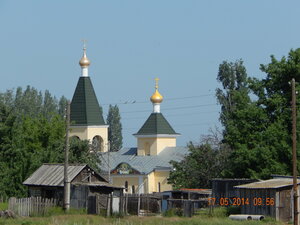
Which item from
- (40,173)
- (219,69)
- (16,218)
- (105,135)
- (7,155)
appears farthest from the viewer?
(105,135)

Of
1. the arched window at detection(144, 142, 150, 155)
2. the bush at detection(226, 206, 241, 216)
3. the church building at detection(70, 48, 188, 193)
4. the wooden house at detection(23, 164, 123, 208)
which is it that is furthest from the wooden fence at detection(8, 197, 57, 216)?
the arched window at detection(144, 142, 150, 155)

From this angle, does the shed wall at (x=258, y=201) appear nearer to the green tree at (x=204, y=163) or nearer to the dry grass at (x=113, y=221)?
the dry grass at (x=113, y=221)

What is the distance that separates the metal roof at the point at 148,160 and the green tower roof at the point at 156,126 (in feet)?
7.86

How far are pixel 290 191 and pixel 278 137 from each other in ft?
28.2

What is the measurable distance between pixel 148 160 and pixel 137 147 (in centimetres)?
657

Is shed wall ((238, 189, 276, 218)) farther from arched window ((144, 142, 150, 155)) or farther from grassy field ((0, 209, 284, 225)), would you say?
arched window ((144, 142, 150, 155))

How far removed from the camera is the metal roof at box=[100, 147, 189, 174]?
82.4m

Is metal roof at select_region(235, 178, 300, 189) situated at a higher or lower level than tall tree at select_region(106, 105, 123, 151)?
lower

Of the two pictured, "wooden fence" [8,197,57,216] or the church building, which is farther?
the church building

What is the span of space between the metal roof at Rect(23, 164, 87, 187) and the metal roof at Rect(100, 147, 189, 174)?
85.6 ft

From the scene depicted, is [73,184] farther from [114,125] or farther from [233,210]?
[114,125]

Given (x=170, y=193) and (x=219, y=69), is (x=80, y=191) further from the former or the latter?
(x=219, y=69)

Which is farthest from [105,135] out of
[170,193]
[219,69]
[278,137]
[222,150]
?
[278,137]

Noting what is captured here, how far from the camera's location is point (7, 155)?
2717 inches
